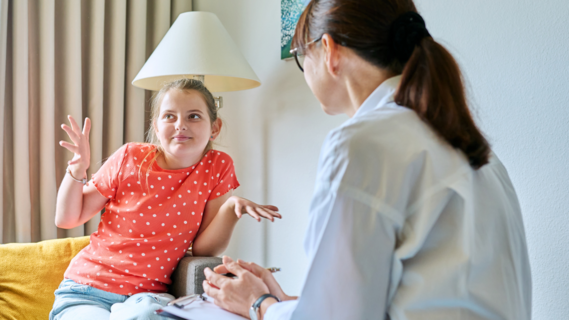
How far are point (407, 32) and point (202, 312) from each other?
60 centimetres

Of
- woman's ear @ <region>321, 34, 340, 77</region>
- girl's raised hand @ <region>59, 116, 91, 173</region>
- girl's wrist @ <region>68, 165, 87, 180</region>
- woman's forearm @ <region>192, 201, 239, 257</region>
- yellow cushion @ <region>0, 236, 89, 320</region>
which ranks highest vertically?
woman's ear @ <region>321, 34, 340, 77</region>

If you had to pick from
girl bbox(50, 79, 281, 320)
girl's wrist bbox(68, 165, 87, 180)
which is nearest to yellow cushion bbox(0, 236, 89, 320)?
girl bbox(50, 79, 281, 320)

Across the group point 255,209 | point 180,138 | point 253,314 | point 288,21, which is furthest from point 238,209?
point 288,21

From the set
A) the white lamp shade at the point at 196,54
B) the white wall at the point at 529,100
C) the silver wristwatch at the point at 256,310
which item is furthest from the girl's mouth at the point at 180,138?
the silver wristwatch at the point at 256,310

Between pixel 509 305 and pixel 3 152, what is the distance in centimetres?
198

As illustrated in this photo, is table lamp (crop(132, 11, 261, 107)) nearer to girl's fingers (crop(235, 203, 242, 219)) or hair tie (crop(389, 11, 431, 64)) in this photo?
girl's fingers (crop(235, 203, 242, 219))

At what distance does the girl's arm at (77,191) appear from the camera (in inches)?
55.4

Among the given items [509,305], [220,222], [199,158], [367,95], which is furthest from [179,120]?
[509,305]

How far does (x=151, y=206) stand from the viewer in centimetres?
154

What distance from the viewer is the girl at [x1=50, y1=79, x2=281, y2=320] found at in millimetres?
1446

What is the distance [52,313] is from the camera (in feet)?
4.69

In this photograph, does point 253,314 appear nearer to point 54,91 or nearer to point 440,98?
point 440,98

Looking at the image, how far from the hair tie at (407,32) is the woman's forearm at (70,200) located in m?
1.06

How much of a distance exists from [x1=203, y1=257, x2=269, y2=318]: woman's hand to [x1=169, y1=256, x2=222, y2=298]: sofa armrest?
0.56 metres
